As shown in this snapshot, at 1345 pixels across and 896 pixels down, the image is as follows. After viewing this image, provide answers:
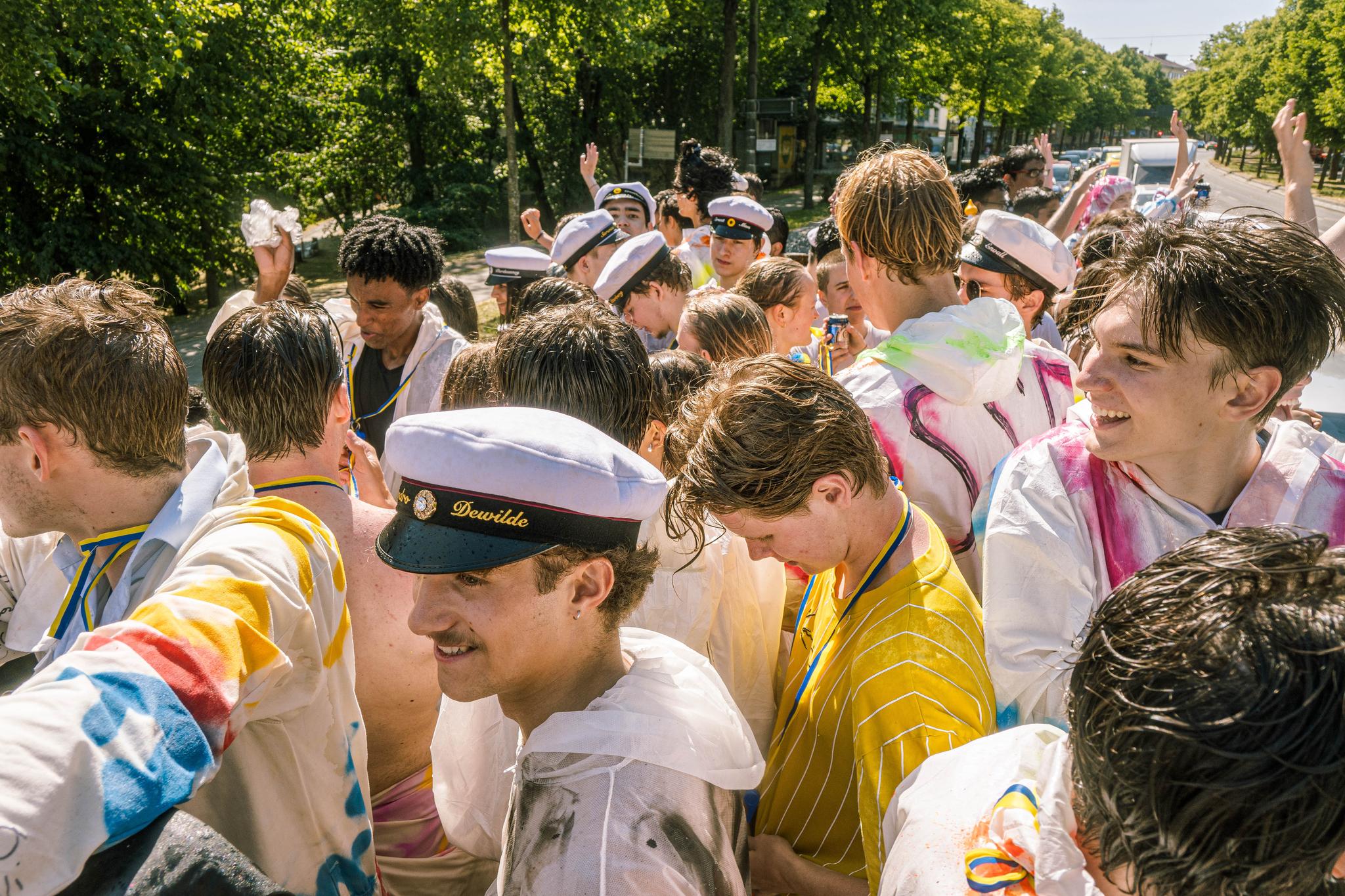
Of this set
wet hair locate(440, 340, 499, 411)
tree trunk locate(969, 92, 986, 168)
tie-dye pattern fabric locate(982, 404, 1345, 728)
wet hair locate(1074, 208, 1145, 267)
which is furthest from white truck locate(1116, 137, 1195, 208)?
wet hair locate(440, 340, 499, 411)

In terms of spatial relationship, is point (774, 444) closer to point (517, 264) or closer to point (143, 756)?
point (143, 756)

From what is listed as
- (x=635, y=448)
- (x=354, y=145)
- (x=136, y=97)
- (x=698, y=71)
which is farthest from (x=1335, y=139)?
(x=635, y=448)

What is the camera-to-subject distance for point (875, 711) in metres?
1.74

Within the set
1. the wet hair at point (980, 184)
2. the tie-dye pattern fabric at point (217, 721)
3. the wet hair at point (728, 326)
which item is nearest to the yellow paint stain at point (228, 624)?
the tie-dye pattern fabric at point (217, 721)

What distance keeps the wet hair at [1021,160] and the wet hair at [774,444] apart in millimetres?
7937

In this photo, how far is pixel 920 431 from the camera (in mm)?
2627

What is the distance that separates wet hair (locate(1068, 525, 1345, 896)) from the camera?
0.88 meters

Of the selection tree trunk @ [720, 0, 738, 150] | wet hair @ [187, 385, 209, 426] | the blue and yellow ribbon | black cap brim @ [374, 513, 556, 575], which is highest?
tree trunk @ [720, 0, 738, 150]

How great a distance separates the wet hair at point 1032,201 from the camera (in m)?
7.08

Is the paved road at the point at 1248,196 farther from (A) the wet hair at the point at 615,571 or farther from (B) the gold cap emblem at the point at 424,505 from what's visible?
(B) the gold cap emblem at the point at 424,505

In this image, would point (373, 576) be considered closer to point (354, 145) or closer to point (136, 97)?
point (136, 97)

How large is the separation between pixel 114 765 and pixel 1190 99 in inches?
4459

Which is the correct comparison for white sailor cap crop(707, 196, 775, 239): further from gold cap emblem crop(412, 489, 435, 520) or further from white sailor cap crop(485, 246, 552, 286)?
gold cap emblem crop(412, 489, 435, 520)

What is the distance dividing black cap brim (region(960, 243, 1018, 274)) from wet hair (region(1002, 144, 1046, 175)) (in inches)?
230
